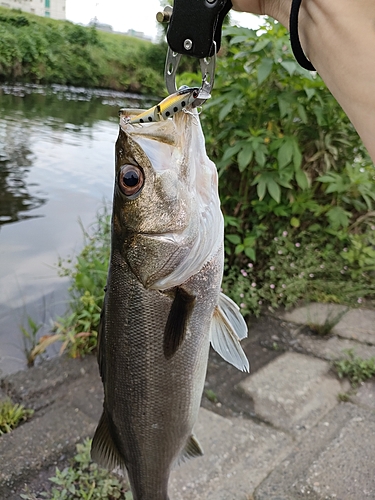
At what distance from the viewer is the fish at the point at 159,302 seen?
4.69 feet

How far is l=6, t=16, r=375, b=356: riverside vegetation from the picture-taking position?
3.95 metres

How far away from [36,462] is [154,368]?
162 cm

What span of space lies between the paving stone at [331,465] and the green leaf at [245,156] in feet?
6.89

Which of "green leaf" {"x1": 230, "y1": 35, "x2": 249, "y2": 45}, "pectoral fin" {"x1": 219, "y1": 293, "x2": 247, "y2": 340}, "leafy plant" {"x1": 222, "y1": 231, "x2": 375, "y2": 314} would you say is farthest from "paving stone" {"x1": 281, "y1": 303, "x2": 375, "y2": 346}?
"pectoral fin" {"x1": 219, "y1": 293, "x2": 247, "y2": 340}

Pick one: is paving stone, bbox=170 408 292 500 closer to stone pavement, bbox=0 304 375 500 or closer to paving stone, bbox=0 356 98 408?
stone pavement, bbox=0 304 375 500

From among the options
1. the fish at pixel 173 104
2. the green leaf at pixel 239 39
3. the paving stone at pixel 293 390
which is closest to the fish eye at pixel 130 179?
the fish at pixel 173 104

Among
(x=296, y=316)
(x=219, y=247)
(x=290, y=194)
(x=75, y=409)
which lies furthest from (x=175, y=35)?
(x=296, y=316)

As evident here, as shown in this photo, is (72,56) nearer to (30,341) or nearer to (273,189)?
(30,341)

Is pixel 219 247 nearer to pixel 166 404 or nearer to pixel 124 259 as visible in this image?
pixel 124 259

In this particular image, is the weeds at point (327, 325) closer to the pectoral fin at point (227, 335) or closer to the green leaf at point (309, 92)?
the green leaf at point (309, 92)

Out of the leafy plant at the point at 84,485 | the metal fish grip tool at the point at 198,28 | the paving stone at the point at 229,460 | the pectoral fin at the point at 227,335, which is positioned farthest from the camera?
the paving stone at the point at 229,460

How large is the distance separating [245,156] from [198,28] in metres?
2.56

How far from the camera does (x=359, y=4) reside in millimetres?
1127

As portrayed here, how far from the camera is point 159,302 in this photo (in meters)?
1.55
